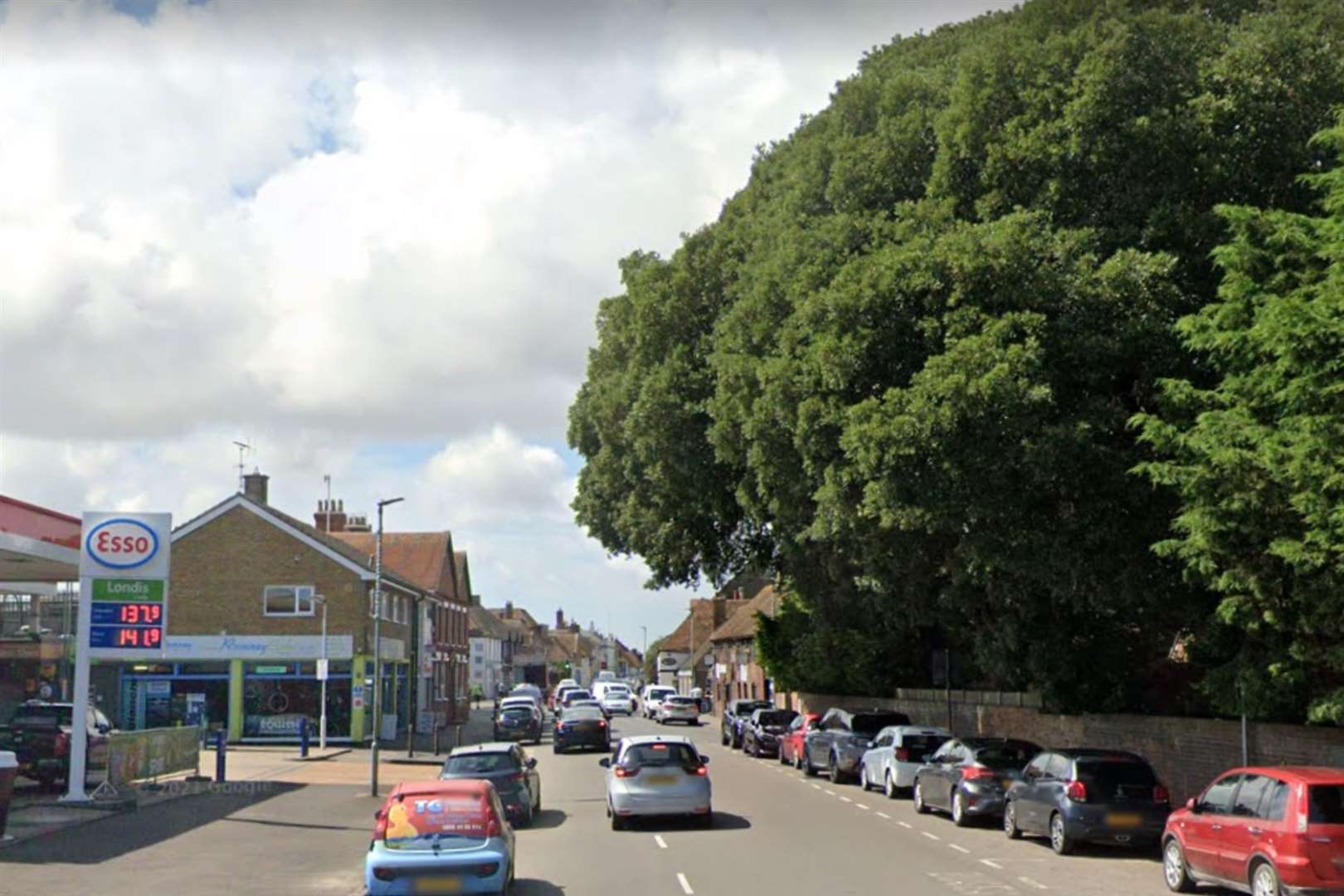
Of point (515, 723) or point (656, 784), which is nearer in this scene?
point (656, 784)

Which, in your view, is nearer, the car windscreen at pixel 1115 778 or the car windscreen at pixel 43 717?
the car windscreen at pixel 1115 778

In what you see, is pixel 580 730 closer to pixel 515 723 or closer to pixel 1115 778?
pixel 515 723

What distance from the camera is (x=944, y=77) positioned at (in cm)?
2680

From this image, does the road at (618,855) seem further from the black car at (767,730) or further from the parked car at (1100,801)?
the black car at (767,730)

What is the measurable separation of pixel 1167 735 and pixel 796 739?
574 inches

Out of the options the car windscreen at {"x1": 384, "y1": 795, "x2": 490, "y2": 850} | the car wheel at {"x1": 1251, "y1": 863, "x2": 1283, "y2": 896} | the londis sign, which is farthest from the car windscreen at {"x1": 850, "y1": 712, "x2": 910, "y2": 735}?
the car windscreen at {"x1": 384, "y1": 795, "x2": 490, "y2": 850}

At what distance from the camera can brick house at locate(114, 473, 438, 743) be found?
48812 millimetres

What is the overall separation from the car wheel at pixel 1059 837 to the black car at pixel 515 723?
3134cm

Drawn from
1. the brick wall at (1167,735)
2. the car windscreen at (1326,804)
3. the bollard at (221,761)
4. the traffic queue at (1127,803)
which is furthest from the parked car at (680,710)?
the car windscreen at (1326,804)

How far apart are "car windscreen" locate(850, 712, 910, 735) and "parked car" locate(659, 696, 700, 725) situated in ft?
116

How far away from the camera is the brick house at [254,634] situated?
48.8 m

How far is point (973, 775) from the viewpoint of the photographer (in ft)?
75.9

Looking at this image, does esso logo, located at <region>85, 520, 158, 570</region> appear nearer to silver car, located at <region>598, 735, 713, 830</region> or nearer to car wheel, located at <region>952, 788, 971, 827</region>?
silver car, located at <region>598, 735, 713, 830</region>

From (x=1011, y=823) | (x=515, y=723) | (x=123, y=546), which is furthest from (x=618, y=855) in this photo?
(x=515, y=723)
